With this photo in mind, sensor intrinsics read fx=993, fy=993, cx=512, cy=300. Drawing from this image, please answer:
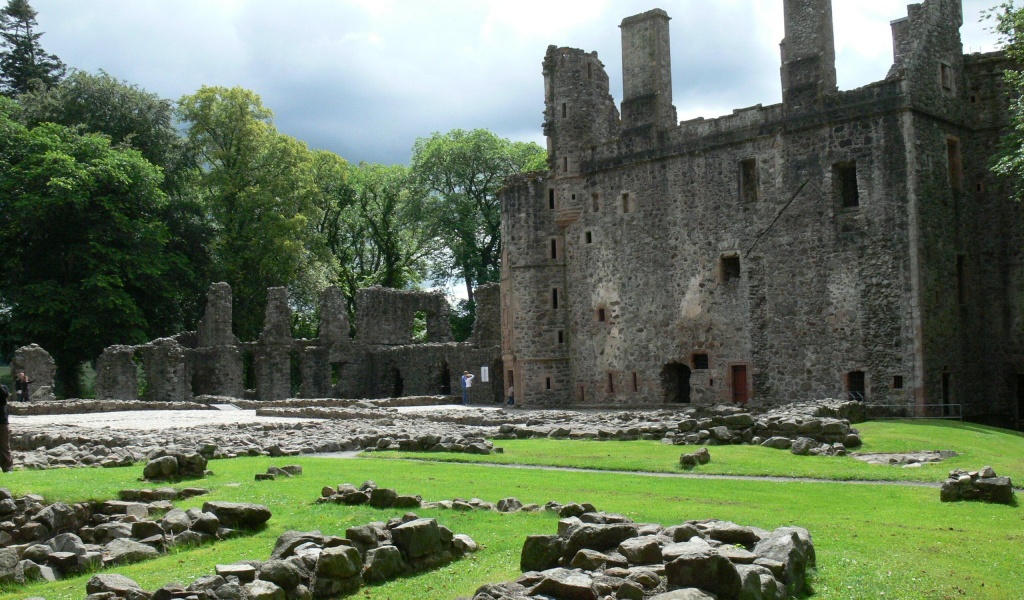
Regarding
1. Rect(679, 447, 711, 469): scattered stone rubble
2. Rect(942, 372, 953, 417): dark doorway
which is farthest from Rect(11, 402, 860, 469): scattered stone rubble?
Rect(942, 372, 953, 417): dark doorway

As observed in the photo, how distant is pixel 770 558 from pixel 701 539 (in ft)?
2.05

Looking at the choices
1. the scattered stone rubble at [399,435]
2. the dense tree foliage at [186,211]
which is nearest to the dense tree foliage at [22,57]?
the dense tree foliage at [186,211]

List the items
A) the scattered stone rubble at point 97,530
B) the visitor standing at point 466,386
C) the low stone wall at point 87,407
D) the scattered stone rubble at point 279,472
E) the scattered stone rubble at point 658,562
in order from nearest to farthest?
the scattered stone rubble at point 658,562
the scattered stone rubble at point 97,530
the scattered stone rubble at point 279,472
the low stone wall at point 87,407
the visitor standing at point 466,386

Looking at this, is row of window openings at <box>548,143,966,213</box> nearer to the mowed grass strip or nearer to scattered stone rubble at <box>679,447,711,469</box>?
the mowed grass strip

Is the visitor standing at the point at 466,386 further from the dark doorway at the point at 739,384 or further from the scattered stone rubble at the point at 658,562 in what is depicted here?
the scattered stone rubble at the point at 658,562

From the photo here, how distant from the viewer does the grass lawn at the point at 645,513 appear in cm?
924

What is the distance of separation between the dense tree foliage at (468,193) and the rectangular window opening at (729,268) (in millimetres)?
27817

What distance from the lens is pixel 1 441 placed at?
1578 centimetres

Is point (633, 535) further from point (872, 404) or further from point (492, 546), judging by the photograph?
point (872, 404)

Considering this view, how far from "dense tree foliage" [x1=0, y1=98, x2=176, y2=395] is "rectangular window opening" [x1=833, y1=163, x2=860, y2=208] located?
33.2 meters

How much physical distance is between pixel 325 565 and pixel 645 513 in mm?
4622

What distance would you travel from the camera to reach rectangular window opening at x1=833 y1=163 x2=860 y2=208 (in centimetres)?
3275

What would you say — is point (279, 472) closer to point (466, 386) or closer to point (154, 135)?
point (466, 386)

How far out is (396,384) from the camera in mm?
53594
